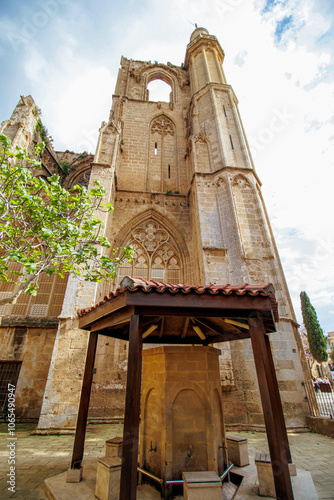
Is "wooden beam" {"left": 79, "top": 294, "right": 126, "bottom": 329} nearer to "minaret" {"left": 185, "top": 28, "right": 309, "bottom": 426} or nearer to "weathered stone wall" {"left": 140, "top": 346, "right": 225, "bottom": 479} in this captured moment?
"weathered stone wall" {"left": 140, "top": 346, "right": 225, "bottom": 479}

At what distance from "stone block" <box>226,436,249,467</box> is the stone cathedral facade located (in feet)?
7.78

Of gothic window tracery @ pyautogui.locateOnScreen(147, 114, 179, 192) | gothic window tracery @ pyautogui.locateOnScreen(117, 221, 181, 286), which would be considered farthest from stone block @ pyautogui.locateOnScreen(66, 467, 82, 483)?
gothic window tracery @ pyautogui.locateOnScreen(147, 114, 179, 192)

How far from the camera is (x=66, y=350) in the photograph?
6.48 metres

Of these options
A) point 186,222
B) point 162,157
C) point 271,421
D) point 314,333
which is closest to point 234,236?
point 186,222

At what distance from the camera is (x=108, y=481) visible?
2.79m

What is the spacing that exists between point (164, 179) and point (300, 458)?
37.2 feet

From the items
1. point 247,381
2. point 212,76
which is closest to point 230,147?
point 212,76

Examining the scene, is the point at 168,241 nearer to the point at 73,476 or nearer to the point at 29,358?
the point at 29,358

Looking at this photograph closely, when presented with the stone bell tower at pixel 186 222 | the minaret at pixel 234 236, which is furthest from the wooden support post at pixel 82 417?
the minaret at pixel 234 236

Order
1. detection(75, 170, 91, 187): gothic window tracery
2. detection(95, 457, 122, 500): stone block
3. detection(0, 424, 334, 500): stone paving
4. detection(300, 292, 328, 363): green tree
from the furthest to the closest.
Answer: detection(300, 292, 328, 363): green tree → detection(75, 170, 91, 187): gothic window tracery → detection(0, 424, 334, 500): stone paving → detection(95, 457, 122, 500): stone block

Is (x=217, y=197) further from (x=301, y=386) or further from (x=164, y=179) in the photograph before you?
(x=301, y=386)

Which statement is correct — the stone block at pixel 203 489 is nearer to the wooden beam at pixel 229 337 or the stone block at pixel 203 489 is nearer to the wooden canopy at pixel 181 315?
the wooden canopy at pixel 181 315

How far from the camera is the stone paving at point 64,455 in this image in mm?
3184

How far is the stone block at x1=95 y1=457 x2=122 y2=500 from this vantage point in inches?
109
